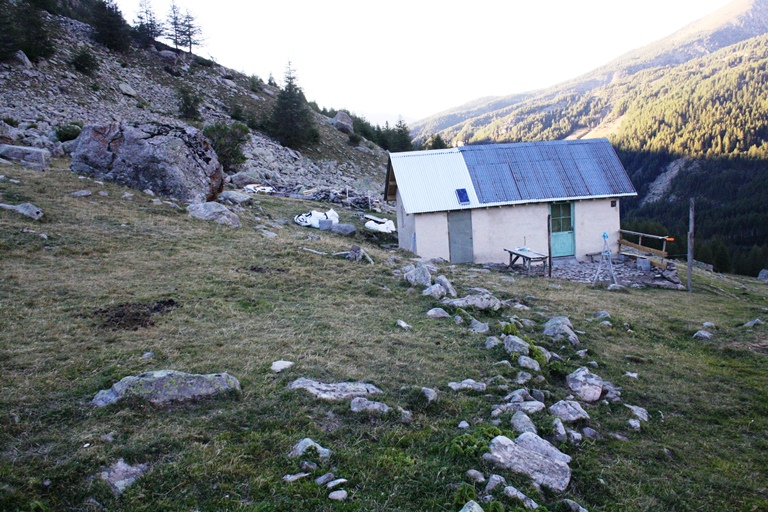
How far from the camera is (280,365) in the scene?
6109 mm

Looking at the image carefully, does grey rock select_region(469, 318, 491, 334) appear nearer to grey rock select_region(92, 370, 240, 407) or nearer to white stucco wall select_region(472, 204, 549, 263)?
grey rock select_region(92, 370, 240, 407)

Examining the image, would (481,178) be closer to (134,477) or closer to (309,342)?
(309,342)

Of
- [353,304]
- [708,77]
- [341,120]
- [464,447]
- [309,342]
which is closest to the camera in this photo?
[464,447]

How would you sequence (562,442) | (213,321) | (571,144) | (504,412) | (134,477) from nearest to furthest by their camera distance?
(134,477), (562,442), (504,412), (213,321), (571,144)

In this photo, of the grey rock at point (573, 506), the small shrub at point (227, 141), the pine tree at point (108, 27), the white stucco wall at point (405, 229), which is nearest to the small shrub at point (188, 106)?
the pine tree at point (108, 27)

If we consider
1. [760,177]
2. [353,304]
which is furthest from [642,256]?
[760,177]

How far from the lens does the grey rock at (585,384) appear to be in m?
6.23

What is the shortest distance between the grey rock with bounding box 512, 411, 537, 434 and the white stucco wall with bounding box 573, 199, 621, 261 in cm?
1615

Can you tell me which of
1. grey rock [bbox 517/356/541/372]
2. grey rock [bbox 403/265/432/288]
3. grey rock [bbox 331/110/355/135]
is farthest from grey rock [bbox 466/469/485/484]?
grey rock [bbox 331/110/355/135]

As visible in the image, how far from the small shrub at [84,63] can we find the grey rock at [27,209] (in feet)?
85.3

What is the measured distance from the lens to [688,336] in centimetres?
980

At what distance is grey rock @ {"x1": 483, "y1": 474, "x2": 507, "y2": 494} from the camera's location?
3924 mm

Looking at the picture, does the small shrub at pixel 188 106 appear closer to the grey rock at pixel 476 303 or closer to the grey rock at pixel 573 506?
the grey rock at pixel 476 303

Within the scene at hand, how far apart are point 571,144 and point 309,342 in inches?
695
